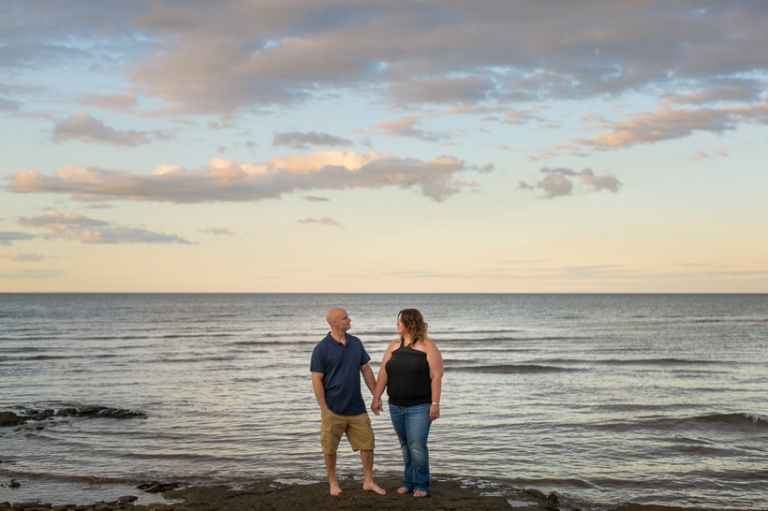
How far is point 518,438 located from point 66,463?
7706 millimetres

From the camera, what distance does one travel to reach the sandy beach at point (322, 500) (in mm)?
7707

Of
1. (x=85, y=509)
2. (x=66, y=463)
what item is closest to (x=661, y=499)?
(x=85, y=509)

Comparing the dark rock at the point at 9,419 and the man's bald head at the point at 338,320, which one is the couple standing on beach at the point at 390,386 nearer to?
the man's bald head at the point at 338,320

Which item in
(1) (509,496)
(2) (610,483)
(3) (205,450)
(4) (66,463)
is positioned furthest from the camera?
(3) (205,450)

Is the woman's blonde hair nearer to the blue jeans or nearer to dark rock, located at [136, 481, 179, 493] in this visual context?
the blue jeans

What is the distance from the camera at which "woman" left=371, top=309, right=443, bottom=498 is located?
7.42 m

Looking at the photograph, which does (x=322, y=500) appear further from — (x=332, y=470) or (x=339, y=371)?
(x=339, y=371)

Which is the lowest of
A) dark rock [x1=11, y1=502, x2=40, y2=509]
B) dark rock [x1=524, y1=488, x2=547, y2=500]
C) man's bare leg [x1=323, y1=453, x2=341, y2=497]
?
dark rock [x1=11, y1=502, x2=40, y2=509]

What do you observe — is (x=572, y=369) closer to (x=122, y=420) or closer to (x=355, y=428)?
(x=122, y=420)

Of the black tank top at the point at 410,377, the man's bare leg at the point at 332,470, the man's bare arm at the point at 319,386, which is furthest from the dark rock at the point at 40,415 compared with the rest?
the black tank top at the point at 410,377

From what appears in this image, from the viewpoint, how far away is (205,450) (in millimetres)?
12016

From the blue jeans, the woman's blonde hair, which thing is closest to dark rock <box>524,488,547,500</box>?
the blue jeans

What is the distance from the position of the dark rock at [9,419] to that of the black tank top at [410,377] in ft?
34.4

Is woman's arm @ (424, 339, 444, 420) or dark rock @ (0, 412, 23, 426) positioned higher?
woman's arm @ (424, 339, 444, 420)
